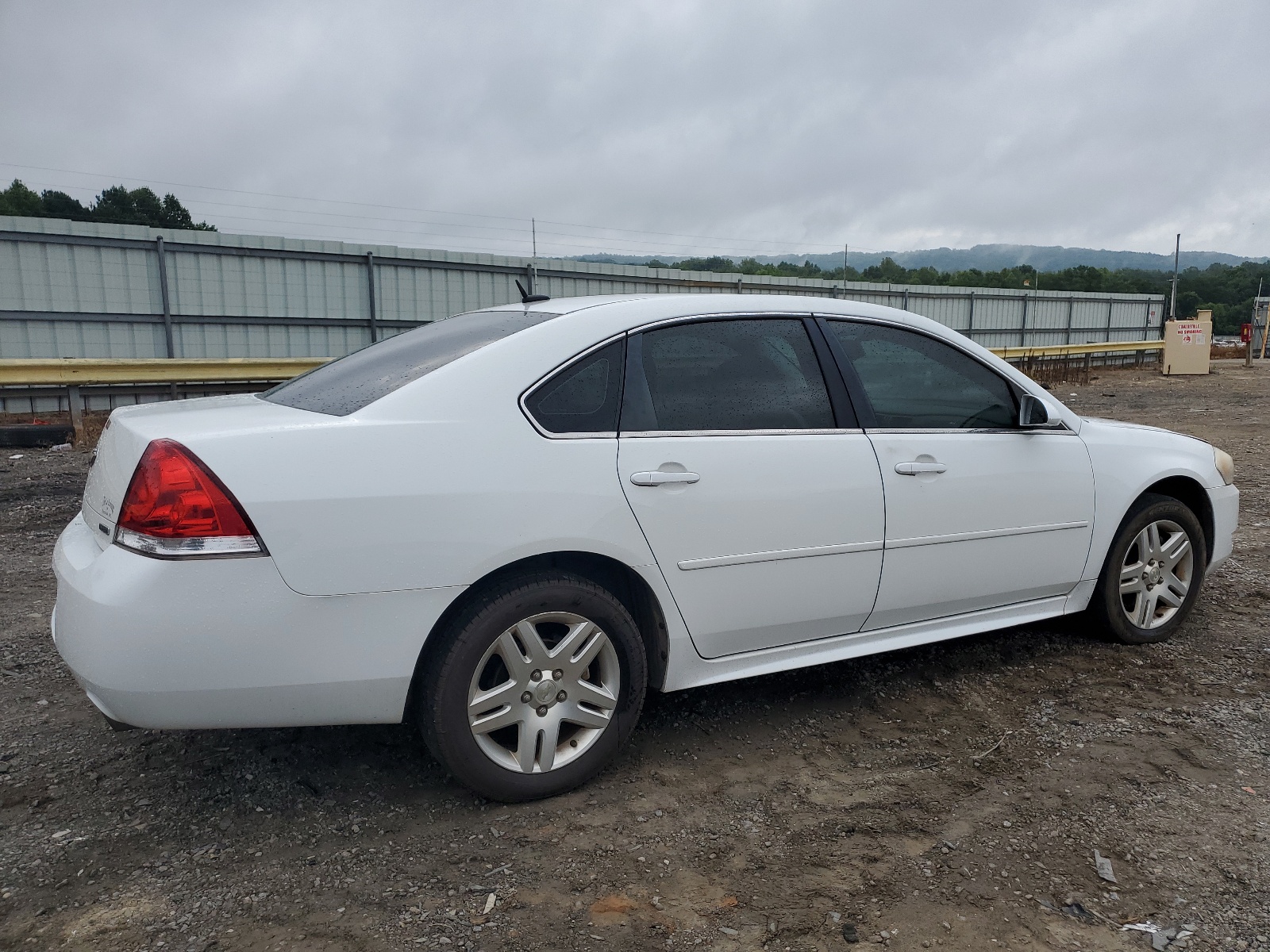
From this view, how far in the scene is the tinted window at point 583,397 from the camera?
284 cm

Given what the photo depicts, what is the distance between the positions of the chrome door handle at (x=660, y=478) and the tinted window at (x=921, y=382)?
2.95 feet

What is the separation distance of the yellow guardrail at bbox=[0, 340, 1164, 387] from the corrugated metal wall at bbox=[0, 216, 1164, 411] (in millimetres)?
1182

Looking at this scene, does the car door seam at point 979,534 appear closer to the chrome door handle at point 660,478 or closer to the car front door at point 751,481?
the car front door at point 751,481

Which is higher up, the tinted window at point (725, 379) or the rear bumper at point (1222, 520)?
the tinted window at point (725, 379)

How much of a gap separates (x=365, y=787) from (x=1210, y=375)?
27587 mm

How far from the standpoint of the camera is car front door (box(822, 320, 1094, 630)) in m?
3.43

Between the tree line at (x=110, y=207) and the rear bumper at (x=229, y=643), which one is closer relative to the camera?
the rear bumper at (x=229, y=643)

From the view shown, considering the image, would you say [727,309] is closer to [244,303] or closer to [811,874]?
[811,874]

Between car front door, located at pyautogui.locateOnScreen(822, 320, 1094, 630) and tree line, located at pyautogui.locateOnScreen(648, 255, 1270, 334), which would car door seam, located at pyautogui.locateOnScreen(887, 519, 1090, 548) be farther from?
tree line, located at pyautogui.locateOnScreen(648, 255, 1270, 334)

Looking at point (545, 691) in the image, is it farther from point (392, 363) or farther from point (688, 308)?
point (688, 308)

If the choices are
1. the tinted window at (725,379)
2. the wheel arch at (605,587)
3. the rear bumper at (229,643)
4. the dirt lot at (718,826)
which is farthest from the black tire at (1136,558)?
the rear bumper at (229,643)

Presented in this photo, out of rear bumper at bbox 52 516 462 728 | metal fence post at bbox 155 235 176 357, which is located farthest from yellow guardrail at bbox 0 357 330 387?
rear bumper at bbox 52 516 462 728

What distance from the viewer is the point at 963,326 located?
2700 cm

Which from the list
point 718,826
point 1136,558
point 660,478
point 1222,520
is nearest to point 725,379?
point 660,478
